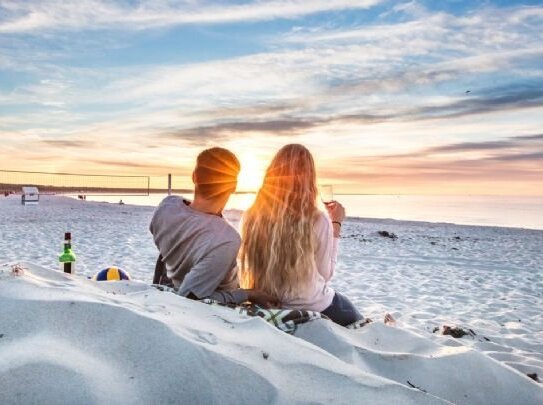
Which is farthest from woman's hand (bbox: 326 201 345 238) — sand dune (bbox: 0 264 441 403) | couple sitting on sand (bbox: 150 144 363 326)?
sand dune (bbox: 0 264 441 403)

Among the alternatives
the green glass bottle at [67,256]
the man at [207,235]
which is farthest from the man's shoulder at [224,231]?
the green glass bottle at [67,256]

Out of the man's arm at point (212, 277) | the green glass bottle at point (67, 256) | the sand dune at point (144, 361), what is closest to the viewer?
the sand dune at point (144, 361)

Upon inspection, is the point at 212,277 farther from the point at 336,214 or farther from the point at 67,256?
the point at 67,256

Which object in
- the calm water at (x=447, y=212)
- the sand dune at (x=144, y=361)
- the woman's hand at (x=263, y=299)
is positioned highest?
the sand dune at (x=144, y=361)

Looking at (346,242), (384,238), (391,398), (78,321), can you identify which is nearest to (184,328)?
(78,321)

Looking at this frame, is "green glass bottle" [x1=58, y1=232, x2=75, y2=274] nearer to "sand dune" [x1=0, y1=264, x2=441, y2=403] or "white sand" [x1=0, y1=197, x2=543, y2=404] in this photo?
"white sand" [x1=0, y1=197, x2=543, y2=404]

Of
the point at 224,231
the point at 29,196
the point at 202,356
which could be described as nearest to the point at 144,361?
the point at 202,356

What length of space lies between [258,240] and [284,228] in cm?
23

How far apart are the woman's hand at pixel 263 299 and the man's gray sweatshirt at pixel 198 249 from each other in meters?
0.10

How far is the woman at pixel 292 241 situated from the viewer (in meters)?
3.33

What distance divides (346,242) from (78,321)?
12.0 m

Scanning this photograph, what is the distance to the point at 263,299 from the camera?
3393mm

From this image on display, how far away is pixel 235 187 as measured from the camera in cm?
332

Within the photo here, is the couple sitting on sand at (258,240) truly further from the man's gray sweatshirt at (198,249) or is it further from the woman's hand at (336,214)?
the woman's hand at (336,214)
